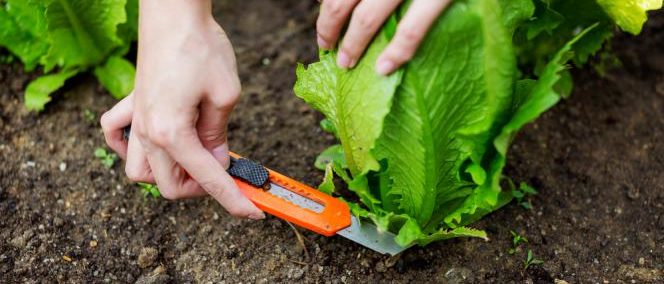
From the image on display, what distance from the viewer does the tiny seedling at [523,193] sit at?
2.81 m

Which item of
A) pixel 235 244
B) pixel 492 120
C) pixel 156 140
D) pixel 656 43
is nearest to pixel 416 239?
pixel 492 120

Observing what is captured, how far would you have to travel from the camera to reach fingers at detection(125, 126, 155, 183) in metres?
2.26

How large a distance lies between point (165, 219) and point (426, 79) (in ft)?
4.44

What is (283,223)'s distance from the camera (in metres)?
2.74

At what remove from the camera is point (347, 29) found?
205 centimetres

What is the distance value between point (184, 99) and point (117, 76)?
1.39m

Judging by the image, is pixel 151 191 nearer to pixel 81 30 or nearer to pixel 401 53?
pixel 81 30

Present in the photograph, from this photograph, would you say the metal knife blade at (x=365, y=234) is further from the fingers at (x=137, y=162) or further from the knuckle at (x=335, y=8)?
the knuckle at (x=335, y=8)

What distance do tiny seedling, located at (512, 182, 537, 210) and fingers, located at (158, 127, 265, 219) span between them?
1.14 m

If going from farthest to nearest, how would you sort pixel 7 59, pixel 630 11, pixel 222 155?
pixel 7 59, pixel 630 11, pixel 222 155

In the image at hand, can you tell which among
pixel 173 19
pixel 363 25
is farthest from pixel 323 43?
pixel 173 19

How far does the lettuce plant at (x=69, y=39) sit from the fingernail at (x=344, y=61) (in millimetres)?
1387

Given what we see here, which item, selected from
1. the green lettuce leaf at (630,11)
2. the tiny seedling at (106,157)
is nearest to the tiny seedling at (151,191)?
the tiny seedling at (106,157)

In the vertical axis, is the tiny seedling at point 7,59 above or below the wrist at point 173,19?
below
